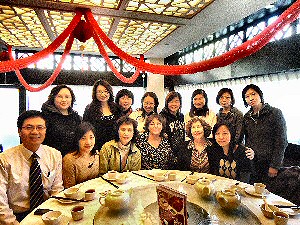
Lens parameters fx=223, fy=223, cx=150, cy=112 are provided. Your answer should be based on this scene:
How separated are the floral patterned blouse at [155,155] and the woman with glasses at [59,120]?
101cm

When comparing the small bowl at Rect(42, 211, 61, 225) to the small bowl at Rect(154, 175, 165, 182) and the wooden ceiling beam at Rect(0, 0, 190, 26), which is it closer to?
→ the small bowl at Rect(154, 175, 165, 182)

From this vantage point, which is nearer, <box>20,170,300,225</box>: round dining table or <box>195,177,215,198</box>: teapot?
→ <box>20,170,300,225</box>: round dining table

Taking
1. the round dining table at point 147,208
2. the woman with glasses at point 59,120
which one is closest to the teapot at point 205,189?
the round dining table at point 147,208

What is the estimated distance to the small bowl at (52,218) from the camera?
4.40 ft

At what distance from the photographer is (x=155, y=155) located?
2990mm

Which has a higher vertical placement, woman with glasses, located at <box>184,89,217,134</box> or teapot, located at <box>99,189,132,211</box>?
woman with glasses, located at <box>184,89,217,134</box>

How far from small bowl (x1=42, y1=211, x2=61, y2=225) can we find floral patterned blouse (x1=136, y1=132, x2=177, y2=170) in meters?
1.64

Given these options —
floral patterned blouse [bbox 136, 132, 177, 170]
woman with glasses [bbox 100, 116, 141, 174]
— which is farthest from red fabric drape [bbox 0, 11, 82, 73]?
floral patterned blouse [bbox 136, 132, 177, 170]

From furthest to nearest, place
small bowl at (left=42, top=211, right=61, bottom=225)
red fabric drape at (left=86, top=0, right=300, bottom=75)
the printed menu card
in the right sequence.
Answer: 1. red fabric drape at (left=86, top=0, right=300, bottom=75)
2. small bowl at (left=42, top=211, right=61, bottom=225)
3. the printed menu card

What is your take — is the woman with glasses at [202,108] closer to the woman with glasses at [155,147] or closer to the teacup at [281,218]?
the woman with glasses at [155,147]

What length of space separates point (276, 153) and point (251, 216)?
2236 mm

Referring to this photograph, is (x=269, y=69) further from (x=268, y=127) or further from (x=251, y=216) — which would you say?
(x=251, y=216)

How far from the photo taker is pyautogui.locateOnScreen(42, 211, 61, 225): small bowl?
134cm

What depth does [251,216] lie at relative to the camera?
5.02 feet
